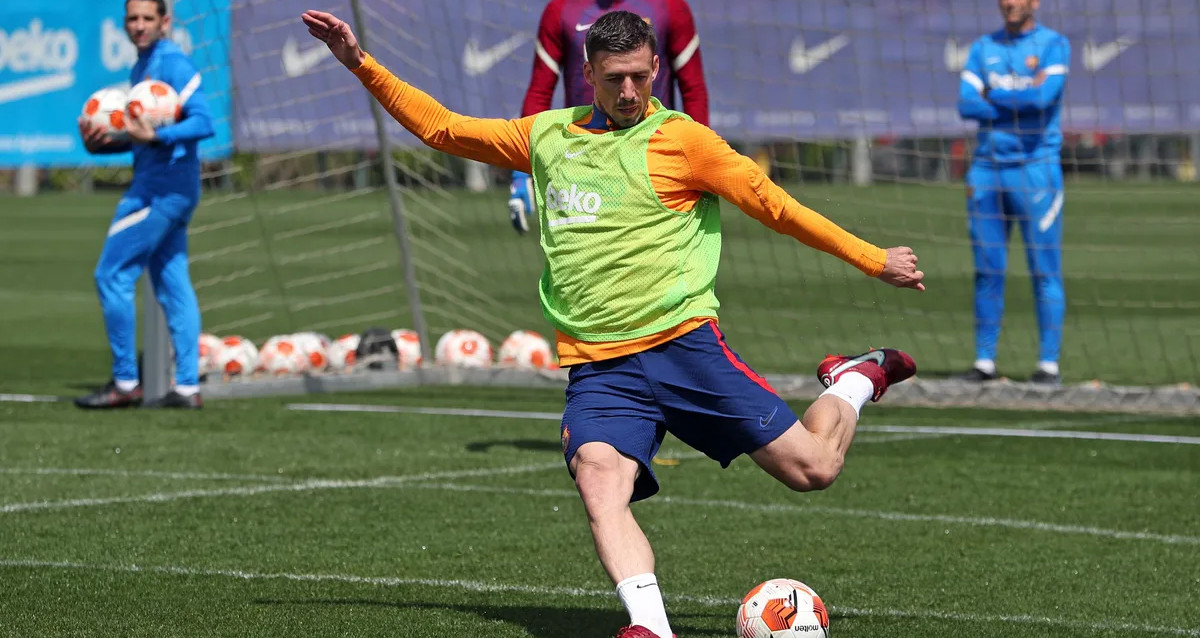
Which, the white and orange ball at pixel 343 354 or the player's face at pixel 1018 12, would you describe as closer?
the player's face at pixel 1018 12

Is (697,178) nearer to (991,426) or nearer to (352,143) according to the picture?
(991,426)

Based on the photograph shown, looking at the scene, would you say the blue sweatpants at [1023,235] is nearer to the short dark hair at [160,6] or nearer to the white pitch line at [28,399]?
the short dark hair at [160,6]

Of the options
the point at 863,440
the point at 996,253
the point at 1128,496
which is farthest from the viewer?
the point at 996,253

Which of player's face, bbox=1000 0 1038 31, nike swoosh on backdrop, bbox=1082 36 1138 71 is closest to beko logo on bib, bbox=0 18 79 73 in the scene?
nike swoosh on backdrop, bbox=1082 36 1138 71

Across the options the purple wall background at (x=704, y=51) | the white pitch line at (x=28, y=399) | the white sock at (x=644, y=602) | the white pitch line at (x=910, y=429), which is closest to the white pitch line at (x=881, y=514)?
the white pitch line at (x=910, y=429)

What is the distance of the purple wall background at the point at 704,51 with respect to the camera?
1235 cm

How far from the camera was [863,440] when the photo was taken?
30.2 feet

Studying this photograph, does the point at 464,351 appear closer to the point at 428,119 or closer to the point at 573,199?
the point at 428,119

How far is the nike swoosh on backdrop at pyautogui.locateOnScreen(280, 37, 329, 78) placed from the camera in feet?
41.8

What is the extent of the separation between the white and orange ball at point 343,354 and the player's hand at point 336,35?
6.81m

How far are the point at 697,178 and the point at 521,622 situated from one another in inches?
54.4

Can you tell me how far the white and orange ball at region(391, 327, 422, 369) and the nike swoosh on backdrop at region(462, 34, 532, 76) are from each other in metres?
2.33

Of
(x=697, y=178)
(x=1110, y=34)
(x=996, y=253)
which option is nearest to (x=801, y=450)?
(x=697, y=178)

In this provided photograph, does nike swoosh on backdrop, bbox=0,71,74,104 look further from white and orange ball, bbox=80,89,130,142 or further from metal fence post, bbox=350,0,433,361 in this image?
white and orange ball, bbox=80,89,130,142
